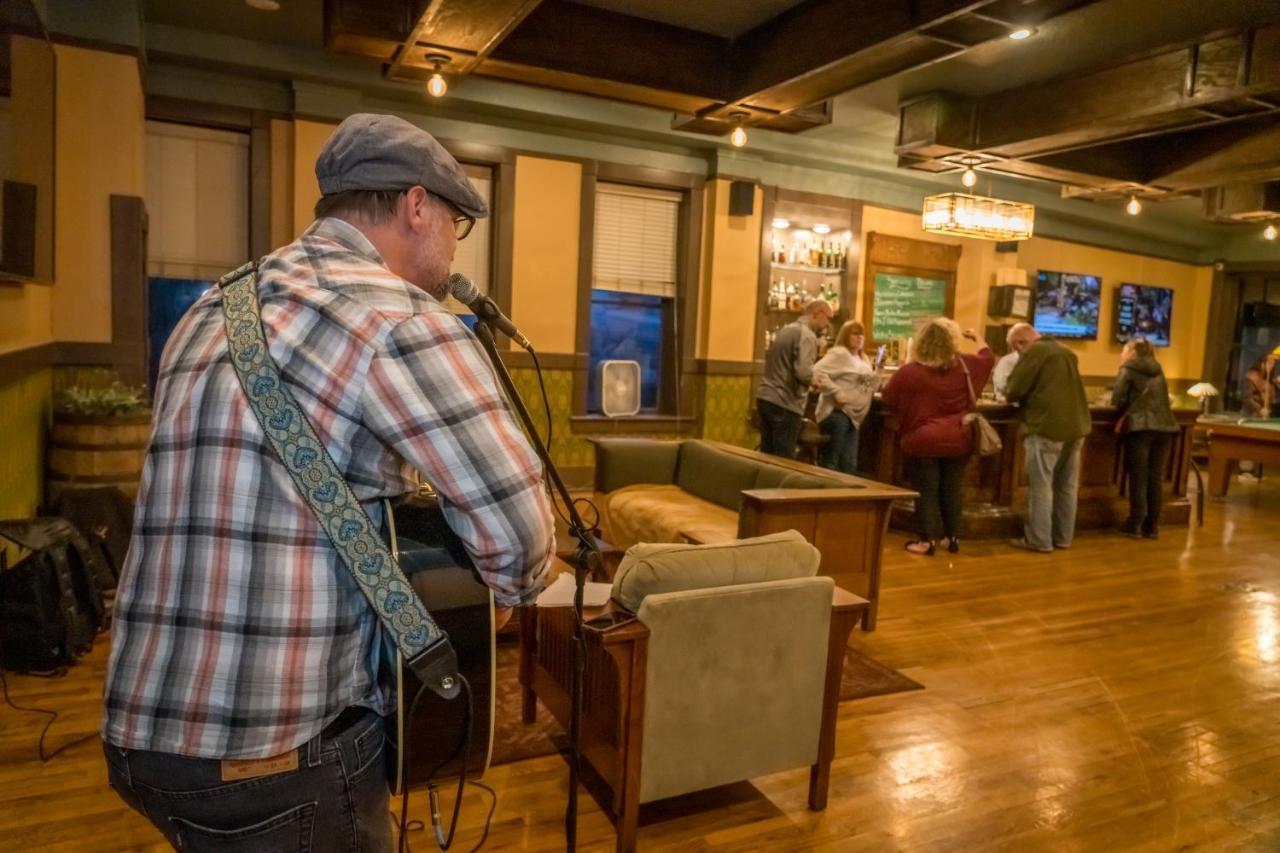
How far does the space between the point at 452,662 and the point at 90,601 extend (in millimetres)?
3183

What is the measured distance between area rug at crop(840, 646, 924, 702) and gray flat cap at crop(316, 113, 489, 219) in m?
2.80

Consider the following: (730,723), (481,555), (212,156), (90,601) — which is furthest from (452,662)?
(212,156)

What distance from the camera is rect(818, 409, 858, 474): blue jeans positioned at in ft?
19.7

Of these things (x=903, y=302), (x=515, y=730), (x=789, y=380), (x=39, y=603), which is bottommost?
(x=515, y=730)

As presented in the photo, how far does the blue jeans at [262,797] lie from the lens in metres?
0.98

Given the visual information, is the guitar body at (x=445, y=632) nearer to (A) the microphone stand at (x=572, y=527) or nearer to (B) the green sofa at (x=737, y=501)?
(A) the microphone stand at (x=572, y=527)

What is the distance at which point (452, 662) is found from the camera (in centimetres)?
104

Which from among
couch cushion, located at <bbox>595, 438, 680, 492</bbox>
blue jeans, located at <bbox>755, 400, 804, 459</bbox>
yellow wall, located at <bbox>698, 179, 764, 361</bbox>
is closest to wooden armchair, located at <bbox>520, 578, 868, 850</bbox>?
couch cushion, located at <bbox>595, 438, 680, 492</bbox>

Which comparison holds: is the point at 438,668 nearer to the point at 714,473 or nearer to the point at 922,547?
the point at 714,473

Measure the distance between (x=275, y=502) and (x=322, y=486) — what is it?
53mm

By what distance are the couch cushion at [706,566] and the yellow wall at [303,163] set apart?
4561mm

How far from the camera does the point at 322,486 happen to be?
0.95 metres

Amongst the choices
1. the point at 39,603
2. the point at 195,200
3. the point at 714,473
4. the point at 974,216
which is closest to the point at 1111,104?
the point at 974,216

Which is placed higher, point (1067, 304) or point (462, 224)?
point (1067, 304)
